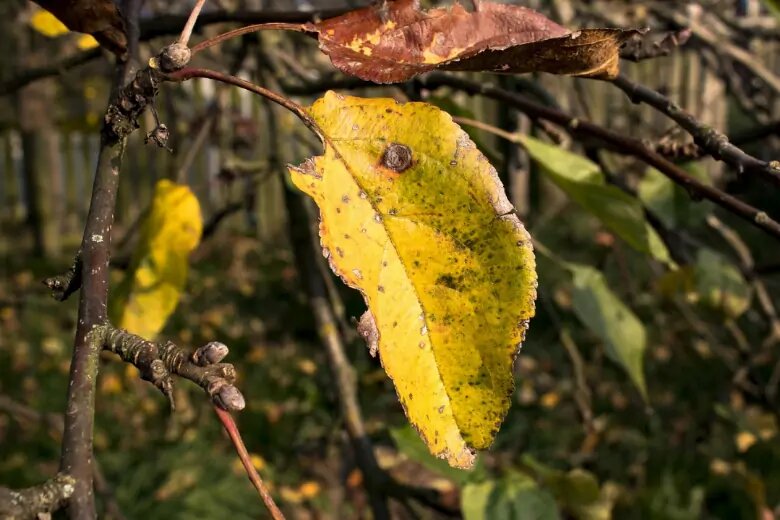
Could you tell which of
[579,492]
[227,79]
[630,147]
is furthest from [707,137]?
[579,492]

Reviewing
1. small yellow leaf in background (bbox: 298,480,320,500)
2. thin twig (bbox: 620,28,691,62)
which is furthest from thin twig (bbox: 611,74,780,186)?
small yellow leaf in background (bbox: 298,480,320,500)

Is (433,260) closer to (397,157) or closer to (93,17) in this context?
(397,157)

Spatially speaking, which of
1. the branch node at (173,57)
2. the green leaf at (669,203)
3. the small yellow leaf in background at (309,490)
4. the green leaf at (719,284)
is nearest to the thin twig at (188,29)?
the branch node at (173,57)

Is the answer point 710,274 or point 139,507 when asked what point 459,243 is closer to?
point 710,274

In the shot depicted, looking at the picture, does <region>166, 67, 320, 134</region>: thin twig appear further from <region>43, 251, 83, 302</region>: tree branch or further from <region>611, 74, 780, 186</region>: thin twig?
<region>611, 74, 780, 186</region>: thin twig

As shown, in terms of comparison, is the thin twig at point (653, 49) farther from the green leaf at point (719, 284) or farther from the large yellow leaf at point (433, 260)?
the green leaf at point (719, 284)

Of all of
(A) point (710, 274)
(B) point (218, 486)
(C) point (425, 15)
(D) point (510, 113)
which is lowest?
(B) point (218, 486)

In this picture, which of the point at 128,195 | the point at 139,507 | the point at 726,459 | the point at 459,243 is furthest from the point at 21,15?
the point at 128,195
